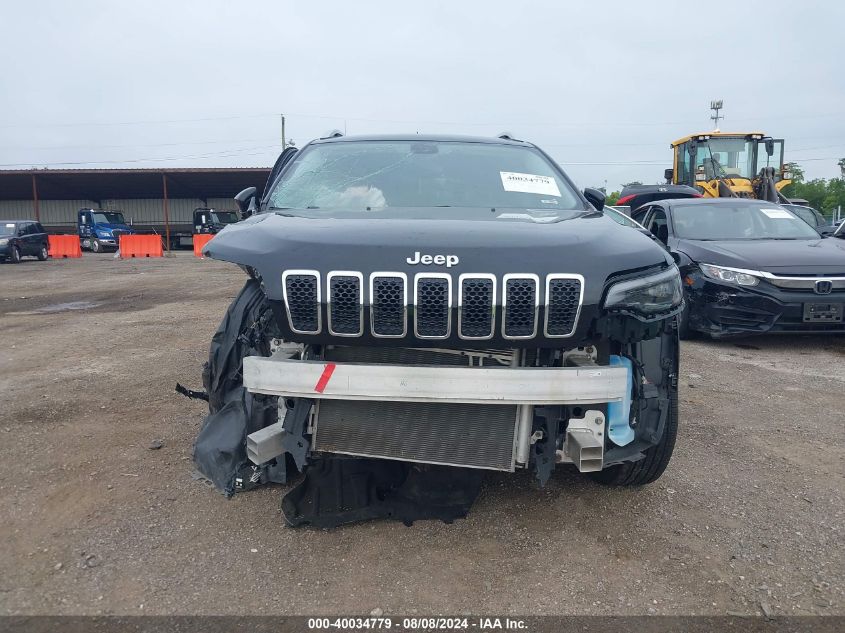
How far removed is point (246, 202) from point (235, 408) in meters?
1.19

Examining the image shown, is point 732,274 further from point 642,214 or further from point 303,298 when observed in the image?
point 303,298

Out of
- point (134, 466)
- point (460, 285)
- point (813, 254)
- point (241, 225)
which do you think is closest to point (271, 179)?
point (241, 225)

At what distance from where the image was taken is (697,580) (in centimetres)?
240

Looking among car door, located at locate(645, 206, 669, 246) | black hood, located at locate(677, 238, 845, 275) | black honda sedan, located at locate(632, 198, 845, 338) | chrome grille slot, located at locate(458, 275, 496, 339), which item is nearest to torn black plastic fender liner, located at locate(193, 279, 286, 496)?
chrome grille slot, located at locate(458, 275, 496, 339)

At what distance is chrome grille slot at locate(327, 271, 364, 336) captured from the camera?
7.39 ft

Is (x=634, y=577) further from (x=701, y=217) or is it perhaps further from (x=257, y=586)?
(x=701, y=217)

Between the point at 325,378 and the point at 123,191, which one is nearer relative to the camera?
the point at 325,378

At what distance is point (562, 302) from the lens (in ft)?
7.41

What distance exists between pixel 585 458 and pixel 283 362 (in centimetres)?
118

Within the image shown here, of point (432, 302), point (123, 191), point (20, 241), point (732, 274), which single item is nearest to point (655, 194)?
point (732, 274)

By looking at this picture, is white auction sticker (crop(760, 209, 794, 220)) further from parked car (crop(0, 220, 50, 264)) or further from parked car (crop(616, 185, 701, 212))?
parked car (crop(0, 220, 50, 264))

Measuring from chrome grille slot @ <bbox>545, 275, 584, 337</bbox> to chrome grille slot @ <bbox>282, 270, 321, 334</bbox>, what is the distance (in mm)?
829

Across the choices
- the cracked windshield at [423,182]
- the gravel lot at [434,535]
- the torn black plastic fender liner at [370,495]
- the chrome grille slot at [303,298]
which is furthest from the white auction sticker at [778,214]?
the chrome grille slot at [303,298]

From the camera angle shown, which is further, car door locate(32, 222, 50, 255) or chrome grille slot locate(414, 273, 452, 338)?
car door locate(32, 222, 50, 255)
